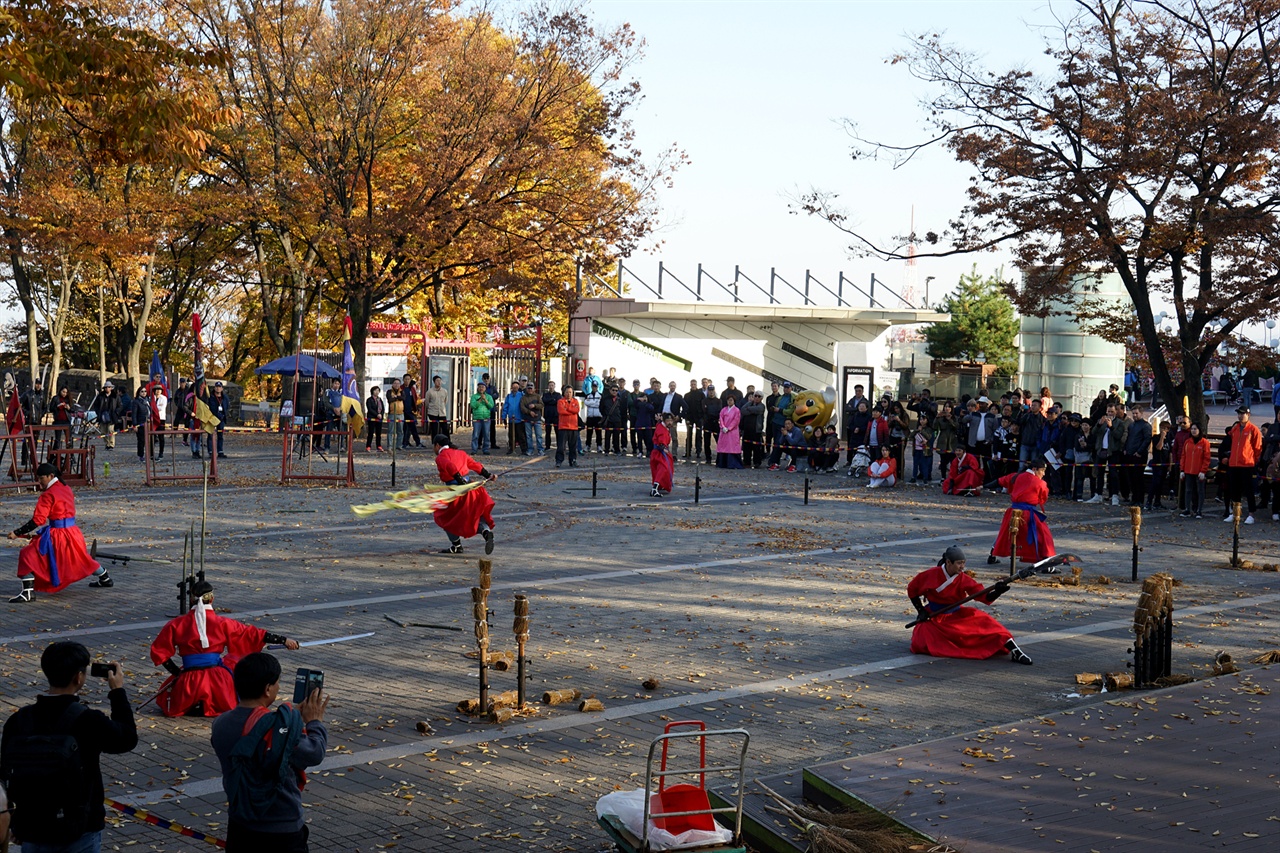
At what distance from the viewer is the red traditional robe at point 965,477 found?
26.4 metres

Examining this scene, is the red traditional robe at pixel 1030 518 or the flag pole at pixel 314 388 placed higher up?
the flag pole at pixel 314 388

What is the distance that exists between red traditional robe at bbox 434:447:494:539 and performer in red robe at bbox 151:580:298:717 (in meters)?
7.29

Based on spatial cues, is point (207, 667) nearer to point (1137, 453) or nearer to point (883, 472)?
point (883, 472)

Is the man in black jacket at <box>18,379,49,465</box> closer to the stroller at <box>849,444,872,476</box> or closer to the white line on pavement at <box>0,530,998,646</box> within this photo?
the stroller at <box>849,444,872,476</box>

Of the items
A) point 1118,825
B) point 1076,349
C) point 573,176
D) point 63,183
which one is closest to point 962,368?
point 1076,349

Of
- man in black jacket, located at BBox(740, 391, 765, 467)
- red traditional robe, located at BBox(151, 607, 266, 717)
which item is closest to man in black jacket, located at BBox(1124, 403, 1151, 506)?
man in black jacket, located at BBox(740, 391, 765, 467)

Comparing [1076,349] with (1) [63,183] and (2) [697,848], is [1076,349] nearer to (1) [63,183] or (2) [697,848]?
(1) [63,183]

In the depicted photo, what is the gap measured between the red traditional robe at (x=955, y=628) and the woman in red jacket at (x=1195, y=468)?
12.8m

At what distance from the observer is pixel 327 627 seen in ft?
42.5

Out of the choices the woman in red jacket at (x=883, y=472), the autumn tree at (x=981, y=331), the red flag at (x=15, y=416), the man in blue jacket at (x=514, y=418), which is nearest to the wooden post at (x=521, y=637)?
the woman in red jacket at (x=883, y=472)

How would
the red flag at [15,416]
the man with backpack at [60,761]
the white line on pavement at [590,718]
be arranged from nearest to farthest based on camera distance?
the man with backpack at [60,761], the white line on pavement at [590,718], the red flag at [15,416]

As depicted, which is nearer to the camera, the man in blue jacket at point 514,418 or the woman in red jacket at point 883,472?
the woman in red jacket at point 883,472

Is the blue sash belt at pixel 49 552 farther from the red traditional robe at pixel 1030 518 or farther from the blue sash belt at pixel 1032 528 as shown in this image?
the blue sash belt at pixel 1032 528

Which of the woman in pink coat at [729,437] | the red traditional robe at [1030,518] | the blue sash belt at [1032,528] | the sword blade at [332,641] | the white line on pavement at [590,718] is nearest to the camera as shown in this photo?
the white line on pavement at [590,718]
